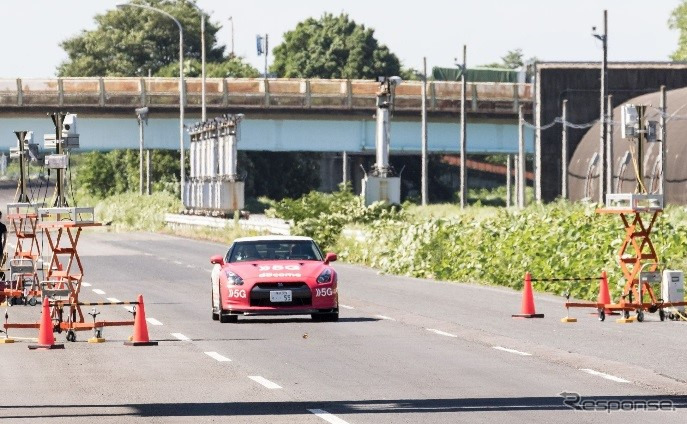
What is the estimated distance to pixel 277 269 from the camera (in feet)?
83.8

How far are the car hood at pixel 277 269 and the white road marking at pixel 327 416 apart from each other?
10.6 metres

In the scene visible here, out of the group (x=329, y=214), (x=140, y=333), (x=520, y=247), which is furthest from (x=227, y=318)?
(x=329, y=214)

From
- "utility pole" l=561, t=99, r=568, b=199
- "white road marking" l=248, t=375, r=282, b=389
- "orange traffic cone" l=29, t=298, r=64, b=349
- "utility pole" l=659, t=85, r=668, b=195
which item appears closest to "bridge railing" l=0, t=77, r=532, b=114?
"utility pole" l=561, t=99, r=568, b=199

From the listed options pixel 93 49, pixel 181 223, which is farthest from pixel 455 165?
pixel 181 223

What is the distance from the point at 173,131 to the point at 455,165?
65.0m

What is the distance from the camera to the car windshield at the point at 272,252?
87.0 feet

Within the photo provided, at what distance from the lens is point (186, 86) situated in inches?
3573

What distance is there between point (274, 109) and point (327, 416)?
76710 millimetres

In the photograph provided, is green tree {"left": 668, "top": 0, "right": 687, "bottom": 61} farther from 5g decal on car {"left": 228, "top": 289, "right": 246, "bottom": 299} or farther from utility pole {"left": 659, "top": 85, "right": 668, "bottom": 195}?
5g decal on car {"left": 228, "top": 289, "right": 246, "bottom": 299}

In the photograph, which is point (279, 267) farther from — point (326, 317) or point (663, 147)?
point (663, 147)

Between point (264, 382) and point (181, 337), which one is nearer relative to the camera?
point (264, 382)

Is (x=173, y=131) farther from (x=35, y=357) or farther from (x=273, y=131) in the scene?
(x=35, y=357)

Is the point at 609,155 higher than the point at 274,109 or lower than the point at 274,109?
lower

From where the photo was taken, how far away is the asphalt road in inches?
579
